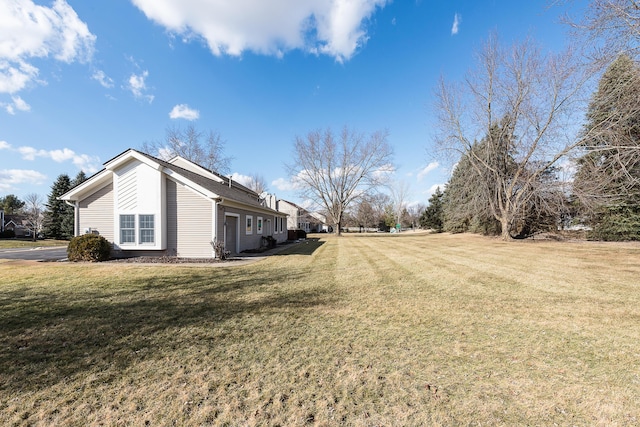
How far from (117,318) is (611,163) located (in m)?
16.4

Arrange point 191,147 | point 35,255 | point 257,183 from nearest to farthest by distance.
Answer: point 35,255 < point 191,147 < point 257,183

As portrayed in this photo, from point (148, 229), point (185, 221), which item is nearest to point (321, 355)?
point (185, 221)

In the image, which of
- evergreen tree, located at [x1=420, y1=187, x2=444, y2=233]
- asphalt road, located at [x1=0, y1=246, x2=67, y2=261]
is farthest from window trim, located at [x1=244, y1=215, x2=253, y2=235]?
evergreen tree, located at [x1=420, y1=187, x2=444, y2=233]

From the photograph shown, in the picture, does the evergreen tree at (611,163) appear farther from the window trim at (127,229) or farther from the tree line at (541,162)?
the window trim at (127,229)

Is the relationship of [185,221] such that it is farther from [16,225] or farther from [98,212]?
[16,225]

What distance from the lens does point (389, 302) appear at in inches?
227

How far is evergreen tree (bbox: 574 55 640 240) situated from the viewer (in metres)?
9.43

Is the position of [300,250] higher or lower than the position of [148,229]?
lower

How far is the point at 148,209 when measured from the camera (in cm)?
1234

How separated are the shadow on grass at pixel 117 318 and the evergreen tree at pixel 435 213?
137 feet

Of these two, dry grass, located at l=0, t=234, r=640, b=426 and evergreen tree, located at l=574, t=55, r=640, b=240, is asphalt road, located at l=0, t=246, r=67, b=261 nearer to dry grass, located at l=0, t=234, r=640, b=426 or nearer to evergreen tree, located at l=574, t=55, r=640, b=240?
dry grass, located at l=0, t=234, r=640, b=426

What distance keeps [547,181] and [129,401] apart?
26.3m

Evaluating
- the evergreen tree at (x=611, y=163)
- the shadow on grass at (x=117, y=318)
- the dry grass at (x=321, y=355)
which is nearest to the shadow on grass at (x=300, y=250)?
the shadow on grass at (x=117, y=318)

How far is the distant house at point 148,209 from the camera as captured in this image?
40.4ft
